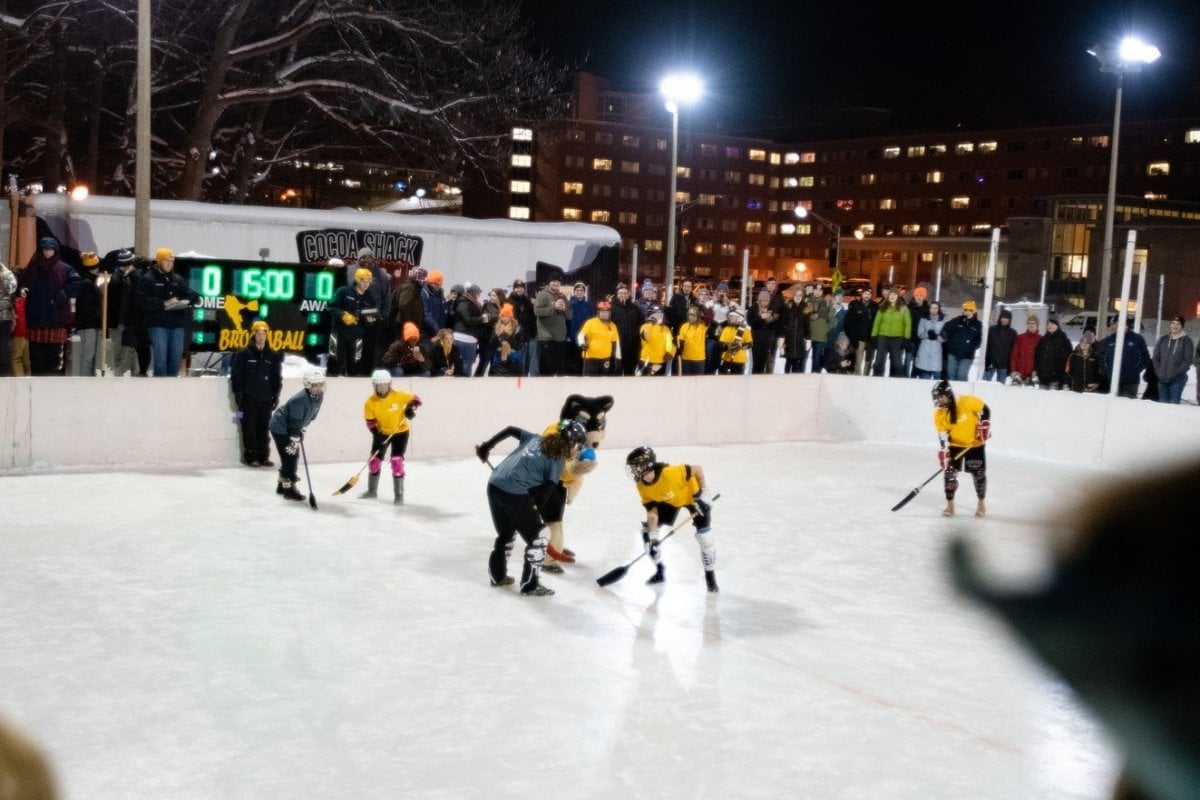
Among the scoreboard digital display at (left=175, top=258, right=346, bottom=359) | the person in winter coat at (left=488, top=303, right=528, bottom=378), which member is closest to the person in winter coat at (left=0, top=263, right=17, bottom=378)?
the scoreboard digital display at (left=175, top=258, right=346, bottom=359)

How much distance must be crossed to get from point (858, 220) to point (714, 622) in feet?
337

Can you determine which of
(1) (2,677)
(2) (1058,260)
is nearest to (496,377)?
(1) (2,677)

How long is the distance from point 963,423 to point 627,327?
21.6 ft

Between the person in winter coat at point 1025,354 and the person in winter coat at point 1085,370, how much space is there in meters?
0.83

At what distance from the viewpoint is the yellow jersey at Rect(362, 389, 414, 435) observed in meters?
11.5

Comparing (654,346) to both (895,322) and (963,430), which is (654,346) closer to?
(895,322)

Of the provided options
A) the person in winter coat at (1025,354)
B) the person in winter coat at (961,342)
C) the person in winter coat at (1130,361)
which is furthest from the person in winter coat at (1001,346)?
the person in winter coat at (1130,361)

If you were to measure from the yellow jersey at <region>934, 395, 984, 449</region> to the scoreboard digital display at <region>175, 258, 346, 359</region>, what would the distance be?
8.12 metres

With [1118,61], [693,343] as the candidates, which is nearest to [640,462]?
[693,343]

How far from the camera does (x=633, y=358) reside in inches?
686

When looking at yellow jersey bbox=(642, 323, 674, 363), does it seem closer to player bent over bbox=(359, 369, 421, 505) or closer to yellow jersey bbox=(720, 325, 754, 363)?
yellow jersey bbox=(720, 325, 754, 363)

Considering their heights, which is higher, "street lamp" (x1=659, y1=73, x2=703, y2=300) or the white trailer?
"street lamp" (x1=659, y1=73, x2=703, y2=300)

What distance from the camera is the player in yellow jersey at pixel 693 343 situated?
1722cm

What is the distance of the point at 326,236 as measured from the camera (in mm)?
20203
